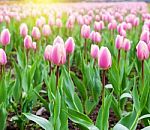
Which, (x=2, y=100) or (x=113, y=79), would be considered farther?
(x=113, y=79)

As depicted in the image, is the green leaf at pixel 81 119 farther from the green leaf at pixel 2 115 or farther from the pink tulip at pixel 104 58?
the green leaf at pixel 2 115

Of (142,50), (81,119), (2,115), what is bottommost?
(2,115)

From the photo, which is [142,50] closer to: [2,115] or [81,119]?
[81,119]

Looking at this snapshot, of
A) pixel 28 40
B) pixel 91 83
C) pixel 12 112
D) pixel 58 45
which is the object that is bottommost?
pixel 12 112

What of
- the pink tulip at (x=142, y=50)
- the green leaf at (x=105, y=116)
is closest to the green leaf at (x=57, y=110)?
the green leaf at (x=105, y=116)

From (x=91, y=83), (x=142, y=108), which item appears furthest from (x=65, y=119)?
(x=91, y=83)

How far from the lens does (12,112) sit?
119 inches

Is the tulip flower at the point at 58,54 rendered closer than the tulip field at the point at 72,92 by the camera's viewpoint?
No

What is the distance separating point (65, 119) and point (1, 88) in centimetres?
56

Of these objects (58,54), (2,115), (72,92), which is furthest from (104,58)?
(2,115)

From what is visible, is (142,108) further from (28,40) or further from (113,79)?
(28,40)

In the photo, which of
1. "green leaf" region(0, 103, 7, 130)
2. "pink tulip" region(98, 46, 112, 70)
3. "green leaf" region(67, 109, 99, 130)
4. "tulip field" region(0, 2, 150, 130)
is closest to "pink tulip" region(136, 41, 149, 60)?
"tulip field" region(0, 2, 150, 130)

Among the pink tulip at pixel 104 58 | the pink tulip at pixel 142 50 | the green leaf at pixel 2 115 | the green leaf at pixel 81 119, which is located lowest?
the green leaf at pixel 2 115

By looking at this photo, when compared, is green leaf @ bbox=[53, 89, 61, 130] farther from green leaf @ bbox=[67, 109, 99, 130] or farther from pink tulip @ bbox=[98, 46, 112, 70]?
pink tulip @ bbox=[98, 46, 112, 70]
